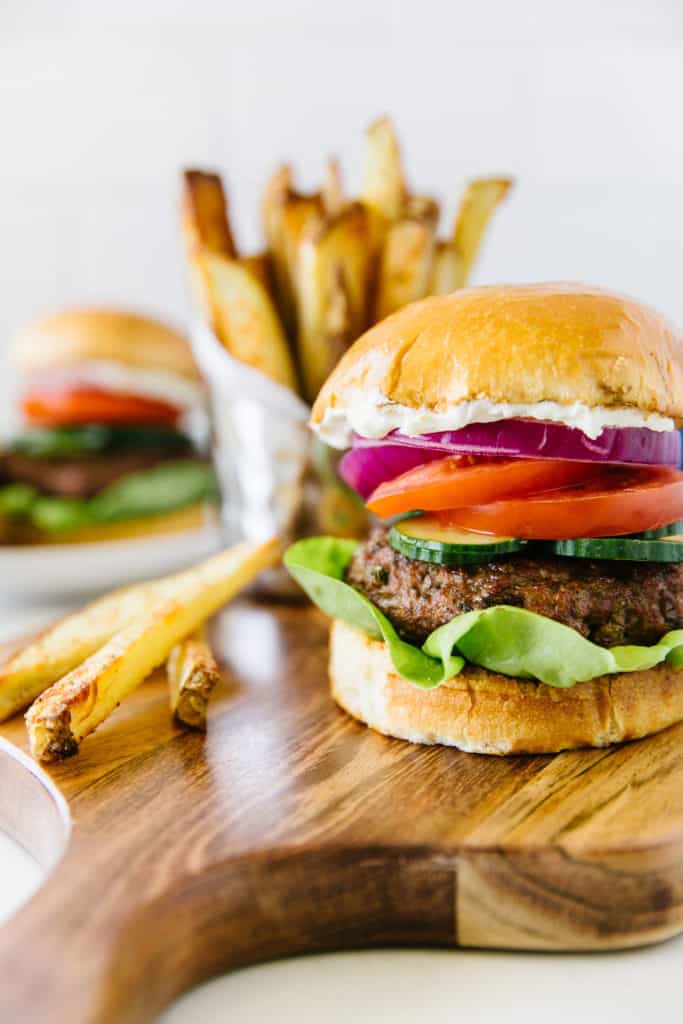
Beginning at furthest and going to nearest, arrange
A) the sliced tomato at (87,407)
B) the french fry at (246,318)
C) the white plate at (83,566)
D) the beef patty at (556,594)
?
the sliced tomato at (87,407) < the white plate at (83,566) < the french fry at (246,318) < the beef patty at (556,594)

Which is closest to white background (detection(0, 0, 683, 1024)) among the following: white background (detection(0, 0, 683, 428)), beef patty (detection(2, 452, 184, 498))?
white background (detection(0, 0, 683, 428))

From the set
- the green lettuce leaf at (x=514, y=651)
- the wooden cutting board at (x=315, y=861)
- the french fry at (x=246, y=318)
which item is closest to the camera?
the wooden cutting board at (x=315, y=861)

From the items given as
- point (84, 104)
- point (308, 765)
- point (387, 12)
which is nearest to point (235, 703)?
point (308, 765)

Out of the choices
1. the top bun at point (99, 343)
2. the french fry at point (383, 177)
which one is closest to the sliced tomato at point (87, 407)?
the top bun at point (99, 343)

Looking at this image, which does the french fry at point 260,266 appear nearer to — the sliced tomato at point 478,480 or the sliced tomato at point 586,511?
the sliced tomato at point 478,480

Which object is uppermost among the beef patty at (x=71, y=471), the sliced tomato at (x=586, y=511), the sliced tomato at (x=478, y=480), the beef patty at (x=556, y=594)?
the sliced tomato at (x=478, y=480)

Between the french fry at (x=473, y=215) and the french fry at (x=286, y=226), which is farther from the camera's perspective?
the french fry at (x=286, y=226)

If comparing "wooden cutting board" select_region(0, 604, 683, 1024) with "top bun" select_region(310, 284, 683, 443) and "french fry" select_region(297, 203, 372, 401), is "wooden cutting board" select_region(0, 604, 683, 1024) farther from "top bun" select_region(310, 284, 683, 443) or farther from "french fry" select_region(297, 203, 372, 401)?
"french fry" select_region(297, 203, 372, 401)
